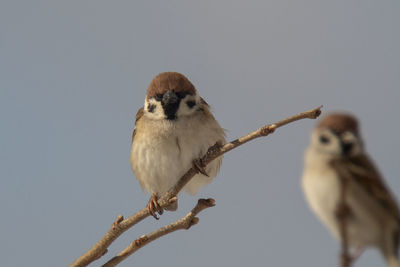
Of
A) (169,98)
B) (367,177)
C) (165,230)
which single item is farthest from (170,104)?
(367,177)

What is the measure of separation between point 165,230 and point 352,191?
1115 mm

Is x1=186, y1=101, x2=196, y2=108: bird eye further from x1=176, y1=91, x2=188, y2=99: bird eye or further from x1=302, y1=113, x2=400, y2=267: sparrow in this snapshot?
x1=302, y1=113, x2=400, y2=267: sparrow

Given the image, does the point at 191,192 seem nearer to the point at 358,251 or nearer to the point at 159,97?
the point at 159,97

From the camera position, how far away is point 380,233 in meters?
0.35

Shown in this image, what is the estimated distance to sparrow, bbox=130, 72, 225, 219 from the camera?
223 centimetres

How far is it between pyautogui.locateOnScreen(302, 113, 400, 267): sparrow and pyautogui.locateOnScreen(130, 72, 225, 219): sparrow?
182 centimetres

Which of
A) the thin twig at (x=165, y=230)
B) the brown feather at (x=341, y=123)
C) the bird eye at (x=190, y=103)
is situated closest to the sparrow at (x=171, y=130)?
the bird eye at (x=190, y=103)

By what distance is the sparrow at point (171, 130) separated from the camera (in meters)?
2.23

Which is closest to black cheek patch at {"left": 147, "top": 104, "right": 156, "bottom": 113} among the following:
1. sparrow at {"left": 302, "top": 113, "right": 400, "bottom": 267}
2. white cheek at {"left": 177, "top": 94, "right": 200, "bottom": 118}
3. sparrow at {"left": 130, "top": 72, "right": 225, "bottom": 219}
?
sparrow at {"left": 130, "top": 72, "right": 225, "bottom": 219}

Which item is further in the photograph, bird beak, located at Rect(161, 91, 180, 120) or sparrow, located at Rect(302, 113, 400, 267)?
bird beak, located at Rect(161, 91, 180, 120)

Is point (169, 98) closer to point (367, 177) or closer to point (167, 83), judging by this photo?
point (167, 83)

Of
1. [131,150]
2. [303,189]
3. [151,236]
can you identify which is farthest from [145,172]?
[303,189]

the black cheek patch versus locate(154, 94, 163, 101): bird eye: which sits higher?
locate(154, 94, 163, 101): bird eye

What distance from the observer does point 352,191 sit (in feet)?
1.20
